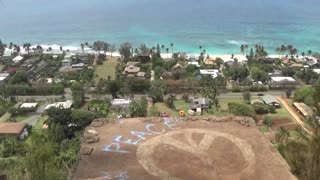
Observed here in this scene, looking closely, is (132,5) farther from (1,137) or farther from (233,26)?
(1,137)

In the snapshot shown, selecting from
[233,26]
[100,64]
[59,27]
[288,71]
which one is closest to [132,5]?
[59,27]

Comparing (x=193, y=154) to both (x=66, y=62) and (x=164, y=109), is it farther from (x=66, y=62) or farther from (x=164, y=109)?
(x=66, y=62)

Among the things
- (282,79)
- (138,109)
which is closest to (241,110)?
(138,109)

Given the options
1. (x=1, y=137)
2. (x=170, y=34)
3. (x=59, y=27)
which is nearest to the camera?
(x=1, y=137)

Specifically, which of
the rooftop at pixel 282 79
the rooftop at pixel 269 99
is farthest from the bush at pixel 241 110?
the rooftop at pixel 282 79

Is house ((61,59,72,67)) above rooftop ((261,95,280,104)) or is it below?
above

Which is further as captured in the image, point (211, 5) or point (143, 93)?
point (211, 5)

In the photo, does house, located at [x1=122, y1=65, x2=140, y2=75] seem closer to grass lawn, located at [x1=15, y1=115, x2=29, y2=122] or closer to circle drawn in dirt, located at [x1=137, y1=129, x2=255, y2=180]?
grass lawn, located at [x1=15, y1=115, x2=29, y2=122]

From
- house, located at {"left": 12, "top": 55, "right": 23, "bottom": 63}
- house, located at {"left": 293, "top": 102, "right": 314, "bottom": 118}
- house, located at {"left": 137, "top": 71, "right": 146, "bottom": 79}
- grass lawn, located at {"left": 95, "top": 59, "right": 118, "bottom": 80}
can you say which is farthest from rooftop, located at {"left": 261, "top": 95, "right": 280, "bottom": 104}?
house, located at {"left": 12, "top": 55, "right": 23, "bottom": 63}
